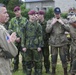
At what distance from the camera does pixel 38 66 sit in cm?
887

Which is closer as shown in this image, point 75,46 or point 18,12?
point 75,46

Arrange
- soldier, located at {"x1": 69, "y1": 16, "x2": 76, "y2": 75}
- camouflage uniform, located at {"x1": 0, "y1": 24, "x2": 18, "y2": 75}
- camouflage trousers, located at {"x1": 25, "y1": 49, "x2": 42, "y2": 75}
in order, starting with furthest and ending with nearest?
camouflage trousers, located at {"x1": 25, "y1": 49, "x2": 42, "y2": 75} < soldier, located at {"x1": 69, "y1": 16, "x2": 76, "y2": 75} < camouflage uniform, located at {"x1": 0, "y1": 24, "x2": 18, "y2": 75}

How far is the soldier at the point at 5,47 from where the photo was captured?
4.66 meters

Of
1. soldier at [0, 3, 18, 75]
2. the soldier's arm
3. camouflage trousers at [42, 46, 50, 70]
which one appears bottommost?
camouflage trousers at [42, 46, 50, 70]

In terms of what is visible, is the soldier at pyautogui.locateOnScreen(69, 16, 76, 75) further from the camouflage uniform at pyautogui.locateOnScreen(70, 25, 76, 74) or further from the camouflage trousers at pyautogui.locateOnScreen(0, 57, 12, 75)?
the camouflage trousers at pyautogui.locateOnScreen(0, 57, 12, 75)

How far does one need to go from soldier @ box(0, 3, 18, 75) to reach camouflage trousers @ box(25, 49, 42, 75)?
3.79 m

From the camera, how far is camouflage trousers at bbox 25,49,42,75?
8.71m

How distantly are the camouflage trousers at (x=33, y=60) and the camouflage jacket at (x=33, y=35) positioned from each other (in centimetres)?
17

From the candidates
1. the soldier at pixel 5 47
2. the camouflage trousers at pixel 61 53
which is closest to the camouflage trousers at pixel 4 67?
the soldier at pixel 5 47

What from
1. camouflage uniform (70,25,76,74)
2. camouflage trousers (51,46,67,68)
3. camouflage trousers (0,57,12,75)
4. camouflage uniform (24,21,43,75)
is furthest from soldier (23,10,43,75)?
camouflage trousers (0,57,12,75)

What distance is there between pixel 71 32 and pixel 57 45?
735mm

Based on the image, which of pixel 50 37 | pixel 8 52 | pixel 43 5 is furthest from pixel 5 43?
pixel 43 5

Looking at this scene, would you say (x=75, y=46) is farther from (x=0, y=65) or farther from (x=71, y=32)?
(x=0, y=65)

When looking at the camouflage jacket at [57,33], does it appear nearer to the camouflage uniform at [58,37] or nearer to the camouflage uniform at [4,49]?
the camouflage uniform at [58,37]
